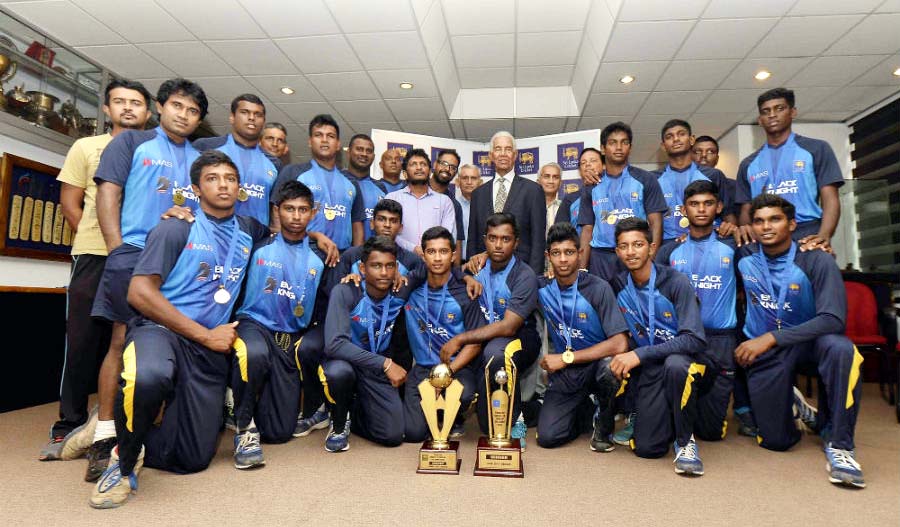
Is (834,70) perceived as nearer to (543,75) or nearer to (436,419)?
(543,75)

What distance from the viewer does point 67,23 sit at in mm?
5117

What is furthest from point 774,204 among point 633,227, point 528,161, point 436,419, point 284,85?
point 284,85

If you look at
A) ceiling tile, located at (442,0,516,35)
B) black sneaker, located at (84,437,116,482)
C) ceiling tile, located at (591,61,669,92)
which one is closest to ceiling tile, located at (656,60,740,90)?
ceiling tile, located at (591,61,669,92)

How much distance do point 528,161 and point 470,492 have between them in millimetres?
5111

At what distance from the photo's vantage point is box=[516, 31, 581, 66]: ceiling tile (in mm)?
5750

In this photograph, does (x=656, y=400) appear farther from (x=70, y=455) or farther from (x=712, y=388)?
(x=70, y=455)

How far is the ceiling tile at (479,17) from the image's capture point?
5168mm

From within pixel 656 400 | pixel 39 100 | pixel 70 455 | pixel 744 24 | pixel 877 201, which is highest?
pixel 744 24

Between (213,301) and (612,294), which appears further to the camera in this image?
(612,294)

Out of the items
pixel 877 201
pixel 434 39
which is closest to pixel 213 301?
pixel 434 39

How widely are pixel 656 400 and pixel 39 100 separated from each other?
17.9 feet

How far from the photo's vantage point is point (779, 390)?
276cm

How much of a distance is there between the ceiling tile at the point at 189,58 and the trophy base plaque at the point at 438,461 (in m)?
5.12

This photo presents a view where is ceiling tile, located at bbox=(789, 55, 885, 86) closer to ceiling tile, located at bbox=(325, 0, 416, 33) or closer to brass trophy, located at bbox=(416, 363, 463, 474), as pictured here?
ceiling tile, located at bbox=(325, 0, 416, 33)
